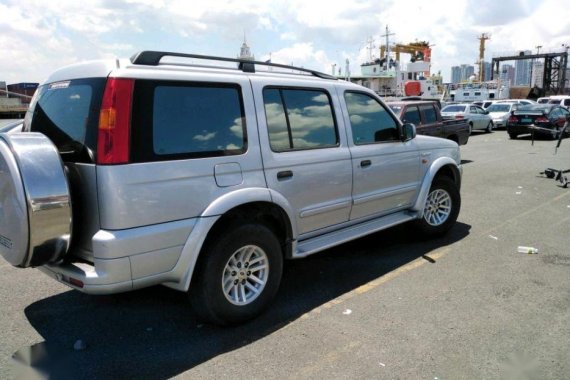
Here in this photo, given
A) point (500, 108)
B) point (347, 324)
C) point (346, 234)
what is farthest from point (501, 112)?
point (347, 324)

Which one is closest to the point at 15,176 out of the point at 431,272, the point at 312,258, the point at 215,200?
the point at 215,200

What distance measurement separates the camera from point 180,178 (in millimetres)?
3127

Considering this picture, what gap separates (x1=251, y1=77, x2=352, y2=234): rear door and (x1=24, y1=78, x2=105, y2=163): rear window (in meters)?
1.25

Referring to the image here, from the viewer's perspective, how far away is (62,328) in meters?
3.64

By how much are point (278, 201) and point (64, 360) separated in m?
1.91

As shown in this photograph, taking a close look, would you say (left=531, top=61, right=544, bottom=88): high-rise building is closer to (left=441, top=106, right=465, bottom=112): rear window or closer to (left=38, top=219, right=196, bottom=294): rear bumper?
(left=441, top=106, right=465, bottom=112): rear window

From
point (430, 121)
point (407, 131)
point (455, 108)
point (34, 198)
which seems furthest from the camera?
point (455, 108)

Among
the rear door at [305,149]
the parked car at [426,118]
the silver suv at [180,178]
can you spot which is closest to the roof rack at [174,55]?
the silver suv at [180,178]

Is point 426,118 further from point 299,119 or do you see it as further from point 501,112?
point 501,112

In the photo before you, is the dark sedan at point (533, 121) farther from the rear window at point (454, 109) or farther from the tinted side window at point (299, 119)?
the tinted side window at point (299, 119)

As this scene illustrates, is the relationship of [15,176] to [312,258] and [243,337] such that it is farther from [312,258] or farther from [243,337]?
[312,258]

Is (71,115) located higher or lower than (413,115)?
higher

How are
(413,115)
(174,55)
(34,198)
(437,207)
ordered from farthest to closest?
1. (413,115)
2. (437,207)
3. (174,55)
4. (34,198)

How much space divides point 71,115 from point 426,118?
33.3ft
